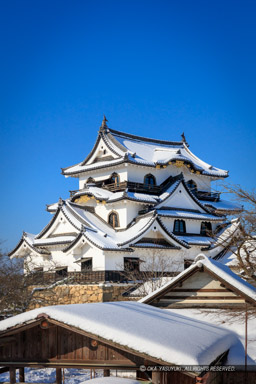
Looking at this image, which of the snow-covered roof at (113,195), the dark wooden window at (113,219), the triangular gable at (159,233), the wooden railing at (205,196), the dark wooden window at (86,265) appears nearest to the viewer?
the dark wooden window at (86,265)

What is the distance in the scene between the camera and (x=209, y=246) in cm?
3562

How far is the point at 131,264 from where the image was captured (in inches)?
1273

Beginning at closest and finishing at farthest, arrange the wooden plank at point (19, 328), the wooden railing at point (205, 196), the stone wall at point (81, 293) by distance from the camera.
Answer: the wooden plank at point (19, 328) < the stone wall at point (81, 293) < the wooden railing at point (205, 196)

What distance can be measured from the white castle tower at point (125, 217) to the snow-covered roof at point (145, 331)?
69.1 ft

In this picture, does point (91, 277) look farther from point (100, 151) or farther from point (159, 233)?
point (100, 151)

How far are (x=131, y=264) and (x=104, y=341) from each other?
2434cm

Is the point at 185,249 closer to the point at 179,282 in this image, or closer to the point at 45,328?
the point at 179,282

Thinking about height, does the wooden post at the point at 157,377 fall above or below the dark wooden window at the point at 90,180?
below

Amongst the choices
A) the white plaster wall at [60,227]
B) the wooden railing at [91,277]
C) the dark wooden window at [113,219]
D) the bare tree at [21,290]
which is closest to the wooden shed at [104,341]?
the bare tree at [21,290]

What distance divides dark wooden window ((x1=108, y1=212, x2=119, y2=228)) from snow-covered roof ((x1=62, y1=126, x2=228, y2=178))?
3.86 m

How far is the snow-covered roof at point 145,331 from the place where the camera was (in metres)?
7.62

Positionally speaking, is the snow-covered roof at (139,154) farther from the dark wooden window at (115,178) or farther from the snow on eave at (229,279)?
the snow on eave at (229,279)

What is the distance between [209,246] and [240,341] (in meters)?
25.1

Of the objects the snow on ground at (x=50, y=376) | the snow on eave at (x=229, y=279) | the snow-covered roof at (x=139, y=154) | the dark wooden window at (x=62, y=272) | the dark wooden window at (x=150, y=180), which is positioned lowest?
the snow on ground at (x=50, y=376)
